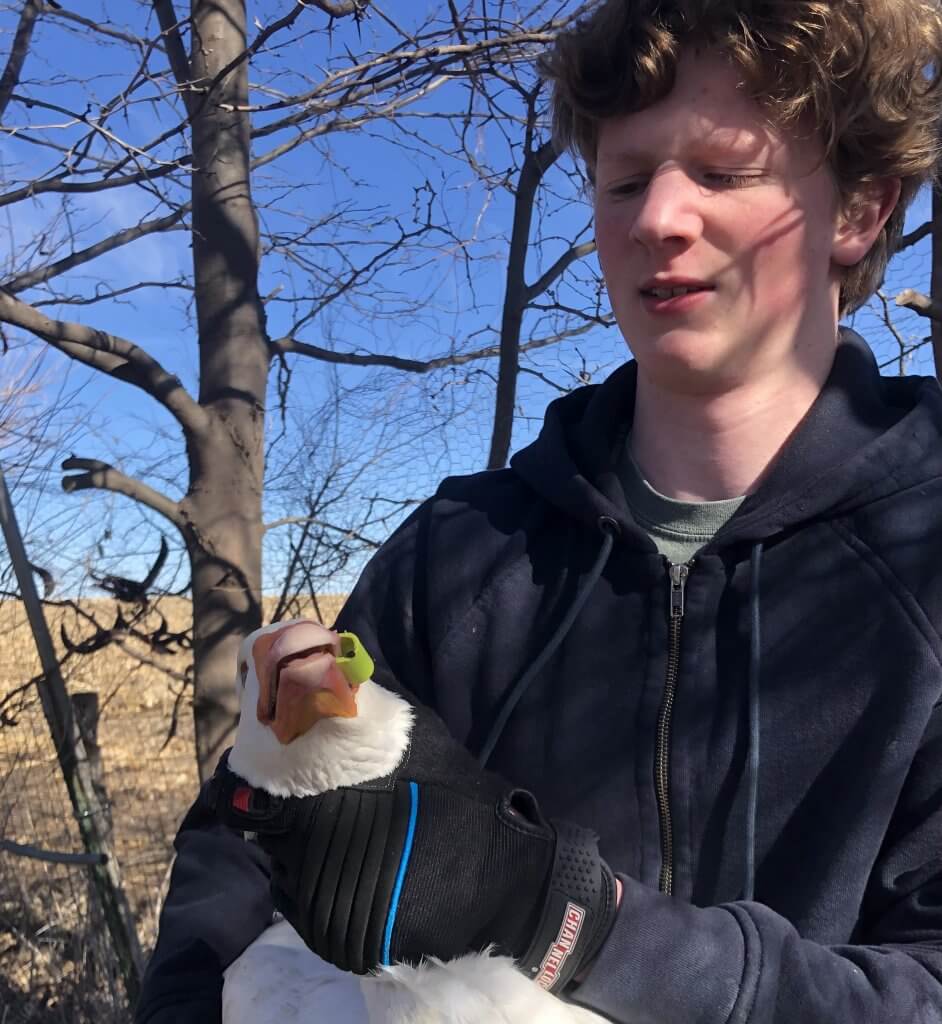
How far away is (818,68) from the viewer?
135 cm

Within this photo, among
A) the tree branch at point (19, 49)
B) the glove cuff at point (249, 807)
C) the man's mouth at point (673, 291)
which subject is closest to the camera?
the glove cuff at point (249, 807)

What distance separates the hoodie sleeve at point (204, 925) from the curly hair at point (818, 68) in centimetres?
138

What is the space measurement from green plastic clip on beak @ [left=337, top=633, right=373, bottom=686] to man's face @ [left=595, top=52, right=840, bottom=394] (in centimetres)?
66

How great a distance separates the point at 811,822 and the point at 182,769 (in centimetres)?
747

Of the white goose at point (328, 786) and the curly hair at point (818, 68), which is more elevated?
the curly hair at point (818, 68)

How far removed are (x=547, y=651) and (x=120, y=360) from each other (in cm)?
219

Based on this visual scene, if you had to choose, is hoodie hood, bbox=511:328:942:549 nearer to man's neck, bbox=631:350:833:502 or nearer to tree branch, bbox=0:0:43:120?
man's neck, bbox=631:350:833:502

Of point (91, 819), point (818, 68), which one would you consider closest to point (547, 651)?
point (818, 68)

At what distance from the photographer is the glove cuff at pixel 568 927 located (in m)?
1.08

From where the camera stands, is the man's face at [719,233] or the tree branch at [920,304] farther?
the tree branch at [920,304]

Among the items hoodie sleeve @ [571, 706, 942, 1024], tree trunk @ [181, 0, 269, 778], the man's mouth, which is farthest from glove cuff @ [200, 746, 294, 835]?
tree trunk @ [181, 0, 269, 778]

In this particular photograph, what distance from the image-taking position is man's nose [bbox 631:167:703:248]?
134cm

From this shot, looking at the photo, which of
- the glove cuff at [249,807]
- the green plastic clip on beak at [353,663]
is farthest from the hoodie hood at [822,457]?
the glove cuff at [249,807]

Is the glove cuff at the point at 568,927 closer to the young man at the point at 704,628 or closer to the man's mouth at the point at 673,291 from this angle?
the young man at the point at 704,628
